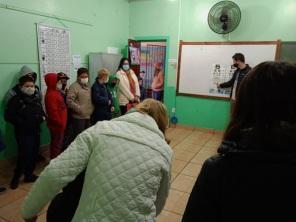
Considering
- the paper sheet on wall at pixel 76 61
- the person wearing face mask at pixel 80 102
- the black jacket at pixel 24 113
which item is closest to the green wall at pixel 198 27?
Answer: the paper sheet on wall at pixel 76 61

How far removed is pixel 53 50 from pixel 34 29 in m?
0.37

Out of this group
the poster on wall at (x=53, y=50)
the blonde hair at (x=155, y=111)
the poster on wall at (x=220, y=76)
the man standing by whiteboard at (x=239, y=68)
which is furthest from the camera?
the poster on wall at (x=220, y=76)

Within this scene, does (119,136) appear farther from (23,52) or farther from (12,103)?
(23,52)

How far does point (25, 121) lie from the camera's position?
2703mm

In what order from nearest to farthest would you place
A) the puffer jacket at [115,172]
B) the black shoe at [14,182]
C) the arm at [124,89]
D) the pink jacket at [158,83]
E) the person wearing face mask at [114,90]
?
the puffer jacket at [115,172] → the black shoe at [14,182] → the person wearing face mask at [114,90] → the arm at [124,89] → the pink jacket at [158,83]

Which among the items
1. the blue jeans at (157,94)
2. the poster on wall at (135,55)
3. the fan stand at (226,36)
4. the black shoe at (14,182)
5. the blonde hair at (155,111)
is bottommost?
the black shoe at (14,182)

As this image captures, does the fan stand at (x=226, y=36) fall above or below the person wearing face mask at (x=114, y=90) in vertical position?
above

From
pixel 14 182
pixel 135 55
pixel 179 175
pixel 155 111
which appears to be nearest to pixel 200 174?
pixel 155 111

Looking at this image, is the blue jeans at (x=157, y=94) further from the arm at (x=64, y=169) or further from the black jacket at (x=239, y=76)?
the arm at (x=64, y=169)

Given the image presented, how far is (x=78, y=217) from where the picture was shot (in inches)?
40.8

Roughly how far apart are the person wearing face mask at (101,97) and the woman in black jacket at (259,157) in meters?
2.94

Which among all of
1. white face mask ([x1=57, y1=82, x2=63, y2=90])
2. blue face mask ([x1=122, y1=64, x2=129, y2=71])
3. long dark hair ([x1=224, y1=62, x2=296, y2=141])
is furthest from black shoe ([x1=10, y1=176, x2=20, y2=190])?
long dark hair ([x1=224, y1=62, x2=296, y2=141])

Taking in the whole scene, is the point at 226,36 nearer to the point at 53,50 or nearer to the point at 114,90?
the point at 114,90

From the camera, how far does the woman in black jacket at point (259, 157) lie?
67cm
